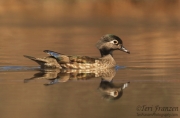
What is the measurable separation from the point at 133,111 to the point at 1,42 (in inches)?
444

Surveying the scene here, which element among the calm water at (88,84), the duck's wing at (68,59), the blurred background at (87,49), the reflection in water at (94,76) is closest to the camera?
the calm water at (88,84)

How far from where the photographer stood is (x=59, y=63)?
15867 mm

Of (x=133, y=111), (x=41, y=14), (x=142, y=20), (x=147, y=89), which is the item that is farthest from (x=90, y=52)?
(x=41, y=14)

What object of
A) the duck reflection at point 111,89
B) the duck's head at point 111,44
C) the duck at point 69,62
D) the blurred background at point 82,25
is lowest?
the duck reflection at point 111,89

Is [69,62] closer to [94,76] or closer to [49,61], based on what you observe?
[49,61]

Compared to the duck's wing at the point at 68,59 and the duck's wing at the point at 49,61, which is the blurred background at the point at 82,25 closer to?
the duck's wing at the point at 49,61

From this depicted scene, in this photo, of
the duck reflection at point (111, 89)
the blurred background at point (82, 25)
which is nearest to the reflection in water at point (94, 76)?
the duck reflection at point (111, 89)

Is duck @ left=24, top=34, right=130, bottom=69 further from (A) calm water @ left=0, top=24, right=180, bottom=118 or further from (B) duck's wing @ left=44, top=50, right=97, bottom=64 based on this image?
(A) calm water @ left=0, top=24, right=180, bottom=118

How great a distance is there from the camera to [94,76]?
15.0 m

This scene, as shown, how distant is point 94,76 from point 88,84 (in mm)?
1160

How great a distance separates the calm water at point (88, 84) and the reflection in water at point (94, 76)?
2cm

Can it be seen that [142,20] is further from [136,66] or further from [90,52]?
[136,66]

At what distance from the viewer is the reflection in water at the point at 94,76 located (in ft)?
42.9

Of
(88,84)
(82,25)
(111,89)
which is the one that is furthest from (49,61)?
(82,25)
